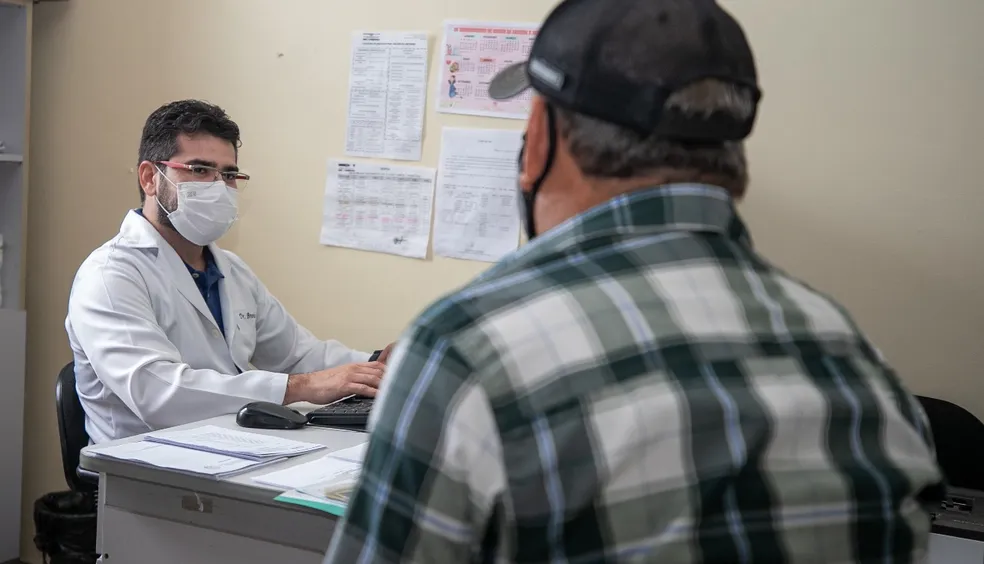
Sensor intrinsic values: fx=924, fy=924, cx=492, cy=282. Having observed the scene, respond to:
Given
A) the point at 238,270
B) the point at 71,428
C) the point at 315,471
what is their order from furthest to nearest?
the point at 238,270 < the point at 71,428 < the point at 315,471

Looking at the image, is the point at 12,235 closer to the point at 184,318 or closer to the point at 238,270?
the point at 238,270

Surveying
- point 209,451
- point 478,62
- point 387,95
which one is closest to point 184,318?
point 209,451

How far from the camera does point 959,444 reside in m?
1.91

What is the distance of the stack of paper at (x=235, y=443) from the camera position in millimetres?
1525

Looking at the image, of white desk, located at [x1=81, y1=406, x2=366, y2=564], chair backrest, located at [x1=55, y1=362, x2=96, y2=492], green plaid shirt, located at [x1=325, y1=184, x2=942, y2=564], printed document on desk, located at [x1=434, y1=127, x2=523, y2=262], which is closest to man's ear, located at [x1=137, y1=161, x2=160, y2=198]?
chair backrest, located at [x1=55, y1=362, x2=96, y2=492]

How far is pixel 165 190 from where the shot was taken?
88.6 inches

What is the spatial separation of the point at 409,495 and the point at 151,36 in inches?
107

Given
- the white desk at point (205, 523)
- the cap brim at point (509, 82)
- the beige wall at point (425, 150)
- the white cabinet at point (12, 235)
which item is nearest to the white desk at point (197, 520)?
the white desk at point (205, 523)

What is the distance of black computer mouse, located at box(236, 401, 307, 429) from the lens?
176cm

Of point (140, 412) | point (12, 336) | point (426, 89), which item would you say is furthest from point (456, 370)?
point (12, 336)

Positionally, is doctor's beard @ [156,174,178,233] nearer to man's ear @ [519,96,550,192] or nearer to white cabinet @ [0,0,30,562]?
white cabinet @ [0,0,30,562]

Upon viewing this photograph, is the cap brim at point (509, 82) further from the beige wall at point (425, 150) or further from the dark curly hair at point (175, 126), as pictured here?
the dark curly hair at point (175, 126)

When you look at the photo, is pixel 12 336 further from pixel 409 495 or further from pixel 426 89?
pixel 409 495

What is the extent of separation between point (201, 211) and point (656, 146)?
1.76 metres
